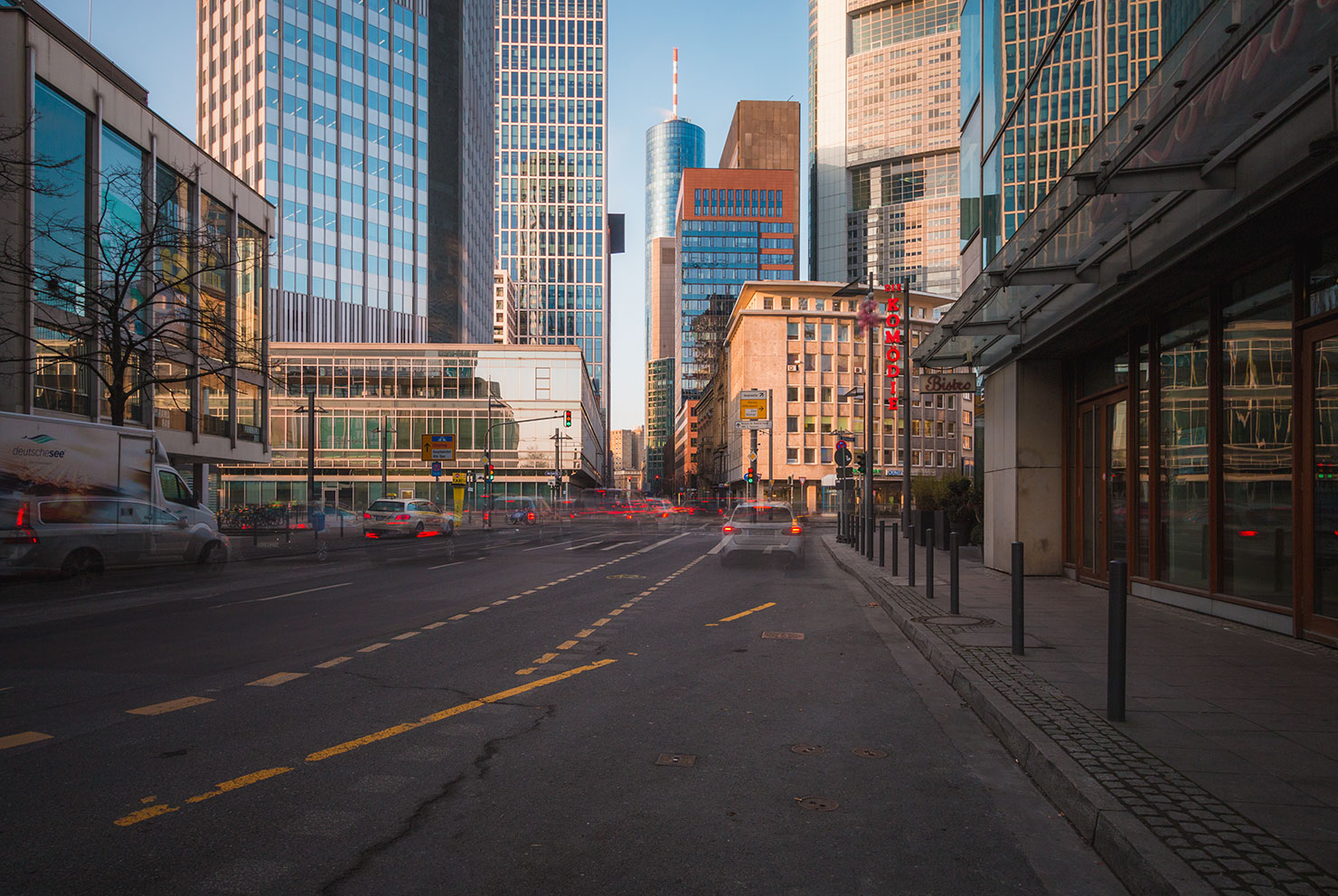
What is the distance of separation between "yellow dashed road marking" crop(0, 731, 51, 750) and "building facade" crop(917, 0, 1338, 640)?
375 inches

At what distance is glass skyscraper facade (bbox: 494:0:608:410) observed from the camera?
143 m

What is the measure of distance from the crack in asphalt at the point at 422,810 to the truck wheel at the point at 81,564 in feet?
43.9

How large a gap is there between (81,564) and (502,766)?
14.4m

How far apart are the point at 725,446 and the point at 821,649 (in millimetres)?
93122

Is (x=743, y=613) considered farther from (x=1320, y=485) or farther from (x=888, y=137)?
(x=888, y=137)

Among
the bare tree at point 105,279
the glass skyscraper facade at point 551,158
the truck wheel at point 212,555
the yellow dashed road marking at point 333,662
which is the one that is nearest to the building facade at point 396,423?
the bare tree at point 105,279

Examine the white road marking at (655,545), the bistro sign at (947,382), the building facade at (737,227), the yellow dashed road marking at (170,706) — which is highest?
the building facade at (737,227)

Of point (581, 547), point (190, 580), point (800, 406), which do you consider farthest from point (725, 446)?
point (190, 580)

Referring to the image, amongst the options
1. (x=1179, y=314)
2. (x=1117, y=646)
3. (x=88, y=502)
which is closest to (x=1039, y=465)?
(x=1179, y=314)

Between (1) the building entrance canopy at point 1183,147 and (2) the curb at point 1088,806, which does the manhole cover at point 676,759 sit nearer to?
(2) the curb at point 1088,806

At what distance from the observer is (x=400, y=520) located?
35.7 metres

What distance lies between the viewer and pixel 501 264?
479ft

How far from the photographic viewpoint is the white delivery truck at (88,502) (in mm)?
14305

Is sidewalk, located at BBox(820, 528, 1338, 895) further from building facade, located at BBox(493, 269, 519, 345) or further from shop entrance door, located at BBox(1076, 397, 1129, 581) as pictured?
building facade, located at BBox(493, 269, 519, 345)
